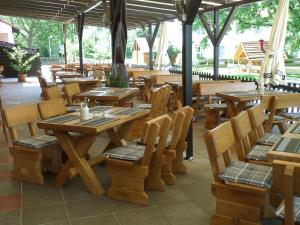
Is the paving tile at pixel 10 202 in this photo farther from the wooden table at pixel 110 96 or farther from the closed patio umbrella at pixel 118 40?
the closed patio umbrella at pixel 118 40

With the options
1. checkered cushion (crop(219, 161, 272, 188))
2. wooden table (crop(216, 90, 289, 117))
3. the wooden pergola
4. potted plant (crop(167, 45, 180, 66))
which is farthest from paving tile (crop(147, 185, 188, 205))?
potted plant (crop(167, 45, 180, 66))

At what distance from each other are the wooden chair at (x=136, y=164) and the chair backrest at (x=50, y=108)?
124 centimetres

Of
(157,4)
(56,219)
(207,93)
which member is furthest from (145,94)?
(56,219)

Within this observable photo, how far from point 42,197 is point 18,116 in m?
0.96

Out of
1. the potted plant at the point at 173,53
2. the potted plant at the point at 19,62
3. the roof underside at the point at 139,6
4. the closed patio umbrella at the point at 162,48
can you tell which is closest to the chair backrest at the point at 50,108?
the roof underside at the point at 139,6

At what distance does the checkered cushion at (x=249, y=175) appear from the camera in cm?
235

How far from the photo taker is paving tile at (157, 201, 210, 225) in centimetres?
279

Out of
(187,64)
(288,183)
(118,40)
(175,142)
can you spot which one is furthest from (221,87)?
(288,183)

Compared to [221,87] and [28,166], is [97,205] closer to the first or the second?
[28,166]

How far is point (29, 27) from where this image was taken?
3153 cm

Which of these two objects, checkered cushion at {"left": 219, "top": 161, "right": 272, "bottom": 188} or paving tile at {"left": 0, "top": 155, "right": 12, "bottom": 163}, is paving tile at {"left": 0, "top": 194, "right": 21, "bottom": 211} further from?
checkered cushion at {"left": 219, "top": 161, "right": 272, "bottom": 188}

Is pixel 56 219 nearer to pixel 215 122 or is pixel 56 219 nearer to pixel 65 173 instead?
pixel 65 173

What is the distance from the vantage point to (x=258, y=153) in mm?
3057

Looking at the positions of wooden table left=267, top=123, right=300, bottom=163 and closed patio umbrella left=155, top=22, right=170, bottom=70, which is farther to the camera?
closed patio umbrella left=155, top=22, right=170, bottom=70
